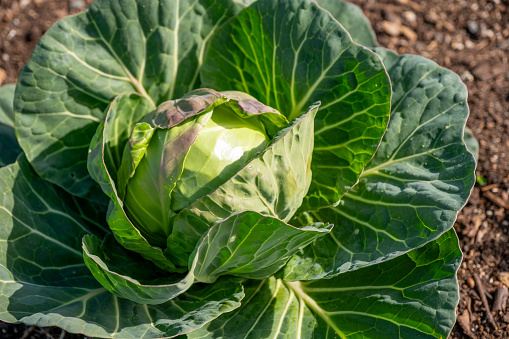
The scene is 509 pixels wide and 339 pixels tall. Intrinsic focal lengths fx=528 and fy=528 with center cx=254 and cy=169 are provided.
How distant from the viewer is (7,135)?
134 inches

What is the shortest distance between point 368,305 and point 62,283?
5.37ft

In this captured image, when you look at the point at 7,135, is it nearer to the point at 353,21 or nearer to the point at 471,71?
the point at 353,21

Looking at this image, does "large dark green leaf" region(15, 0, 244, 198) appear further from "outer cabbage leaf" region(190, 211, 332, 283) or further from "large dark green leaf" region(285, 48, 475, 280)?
"large dark green leaf" region(285, 48, 475, 280)

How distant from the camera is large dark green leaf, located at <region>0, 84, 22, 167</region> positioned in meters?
3.32

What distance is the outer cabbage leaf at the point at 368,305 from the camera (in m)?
2.62

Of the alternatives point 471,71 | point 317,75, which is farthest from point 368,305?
point 471,71

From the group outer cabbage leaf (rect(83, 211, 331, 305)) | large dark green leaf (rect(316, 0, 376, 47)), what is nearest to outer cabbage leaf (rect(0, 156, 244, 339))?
outer cabbage leaf (rect(83, 211, 331, 305))

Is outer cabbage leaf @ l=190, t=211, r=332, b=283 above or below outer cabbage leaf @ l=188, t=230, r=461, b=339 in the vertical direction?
above

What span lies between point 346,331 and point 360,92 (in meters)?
1.24

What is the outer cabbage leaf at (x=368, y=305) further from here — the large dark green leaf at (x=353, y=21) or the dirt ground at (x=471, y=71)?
the large dark green leaf at (x=353, y=21)

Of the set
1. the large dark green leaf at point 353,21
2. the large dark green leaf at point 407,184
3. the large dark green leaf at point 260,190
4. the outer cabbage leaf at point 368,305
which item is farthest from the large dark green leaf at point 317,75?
the large dark green leaf at point 353,21

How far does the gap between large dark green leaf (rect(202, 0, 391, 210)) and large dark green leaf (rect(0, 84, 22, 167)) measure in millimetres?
1325

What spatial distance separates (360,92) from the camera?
2.78 m

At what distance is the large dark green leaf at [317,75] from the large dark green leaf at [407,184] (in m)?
0.18
